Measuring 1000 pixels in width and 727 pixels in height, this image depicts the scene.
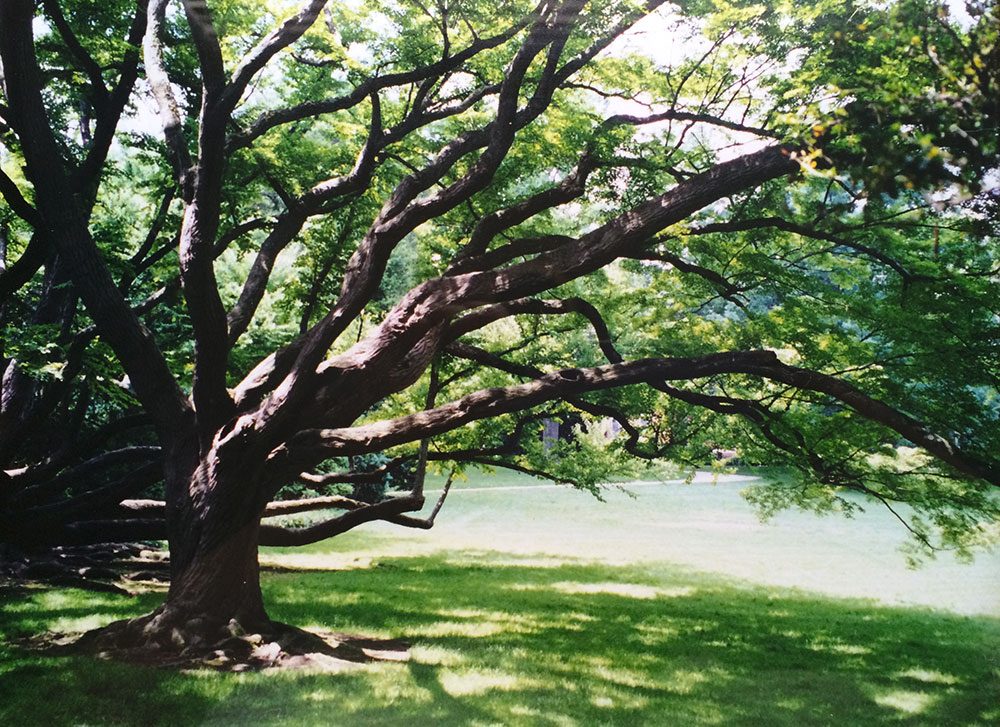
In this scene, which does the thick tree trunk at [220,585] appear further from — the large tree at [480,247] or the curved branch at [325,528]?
the curved branch at [325,528]

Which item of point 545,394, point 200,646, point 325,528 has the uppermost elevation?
point 545,394

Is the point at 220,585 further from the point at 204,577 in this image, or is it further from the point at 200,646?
the point at 200,646

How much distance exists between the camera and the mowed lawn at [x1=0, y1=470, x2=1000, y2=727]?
515 cm

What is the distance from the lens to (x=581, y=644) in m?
7.77

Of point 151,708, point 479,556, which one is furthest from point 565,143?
point 479,556

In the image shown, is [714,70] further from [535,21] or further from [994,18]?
[994,18]

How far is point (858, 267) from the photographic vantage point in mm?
9336

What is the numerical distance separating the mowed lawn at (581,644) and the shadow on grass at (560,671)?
0.02 m

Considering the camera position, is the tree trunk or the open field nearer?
the tree trunk

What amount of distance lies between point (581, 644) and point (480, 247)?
4279 mm

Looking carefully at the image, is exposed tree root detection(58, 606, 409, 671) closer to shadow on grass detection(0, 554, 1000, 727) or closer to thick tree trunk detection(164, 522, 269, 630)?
thick tree trunk detection(164, 522, 269, 630)

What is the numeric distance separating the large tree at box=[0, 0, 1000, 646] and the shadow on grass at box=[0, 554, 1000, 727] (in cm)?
105

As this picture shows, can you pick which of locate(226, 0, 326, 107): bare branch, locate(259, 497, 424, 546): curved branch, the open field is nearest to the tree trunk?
locate(259, 497, 424, 546): curved branch

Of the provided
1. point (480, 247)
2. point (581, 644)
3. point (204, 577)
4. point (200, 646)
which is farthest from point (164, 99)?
point (581, 644)
